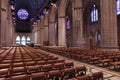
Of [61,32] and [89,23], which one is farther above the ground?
[89,23]

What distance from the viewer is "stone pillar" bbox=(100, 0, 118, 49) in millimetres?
17562

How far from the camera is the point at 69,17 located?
44312mm

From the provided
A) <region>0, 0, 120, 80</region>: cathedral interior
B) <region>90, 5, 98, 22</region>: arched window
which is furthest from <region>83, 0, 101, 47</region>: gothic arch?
<region>90, 5, 98, 22</region>: arched window

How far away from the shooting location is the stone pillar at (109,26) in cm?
1756

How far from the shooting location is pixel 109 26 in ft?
58.2

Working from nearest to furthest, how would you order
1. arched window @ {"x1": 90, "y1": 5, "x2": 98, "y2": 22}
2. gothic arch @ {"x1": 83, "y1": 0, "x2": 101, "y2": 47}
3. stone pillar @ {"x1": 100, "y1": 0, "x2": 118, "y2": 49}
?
1. stone pillar @ {"x1": 100, "y1": 0, "x2": 118, "y2": 49}
2. gothic arch @ {"x1": 83, "y1": 0, "x2": 101, "y2": 47}
3. arched window @ {"x1": 90, "y1": 5, "x2": 98, "y2": 22}

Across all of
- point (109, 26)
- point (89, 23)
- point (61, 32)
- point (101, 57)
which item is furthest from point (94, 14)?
point (101, 57)

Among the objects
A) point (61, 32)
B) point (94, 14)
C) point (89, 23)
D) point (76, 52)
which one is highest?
point (94, 14)

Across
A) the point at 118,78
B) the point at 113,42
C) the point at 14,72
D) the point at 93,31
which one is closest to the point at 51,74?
the point at 14,72

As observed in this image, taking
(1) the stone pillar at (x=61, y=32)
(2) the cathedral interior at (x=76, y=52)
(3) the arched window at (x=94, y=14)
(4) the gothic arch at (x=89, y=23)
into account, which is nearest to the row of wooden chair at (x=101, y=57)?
(2) the cathedral interior at (x=76, y=52)

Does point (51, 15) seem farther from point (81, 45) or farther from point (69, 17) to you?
point (81, 45)

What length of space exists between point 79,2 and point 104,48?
11438 mm

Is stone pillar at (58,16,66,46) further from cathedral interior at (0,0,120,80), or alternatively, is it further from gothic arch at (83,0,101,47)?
gothic arch at (83,0,101,47)

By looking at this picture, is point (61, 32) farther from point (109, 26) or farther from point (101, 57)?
point (101, 57)
